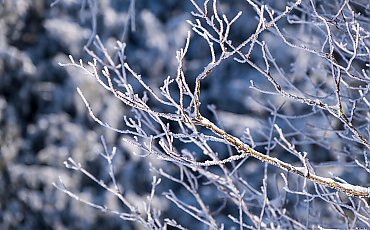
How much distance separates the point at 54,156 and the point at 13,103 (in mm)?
525

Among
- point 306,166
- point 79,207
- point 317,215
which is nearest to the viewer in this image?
point 306,166

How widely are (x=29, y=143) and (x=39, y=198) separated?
16.6 inches

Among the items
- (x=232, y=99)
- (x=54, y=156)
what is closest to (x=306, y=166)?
(x=232, y=99)

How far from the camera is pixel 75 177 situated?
4805 millimetres

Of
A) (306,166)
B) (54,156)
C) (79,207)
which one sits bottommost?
(306,166)

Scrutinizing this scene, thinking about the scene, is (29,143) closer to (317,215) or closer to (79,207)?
(79,207)

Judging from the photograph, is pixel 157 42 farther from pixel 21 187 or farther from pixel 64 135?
pixel 21 187

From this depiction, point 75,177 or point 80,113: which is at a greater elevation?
point 80,113

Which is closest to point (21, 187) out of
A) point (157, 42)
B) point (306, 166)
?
point (157, 42)

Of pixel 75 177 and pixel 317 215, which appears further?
pixel 75 177

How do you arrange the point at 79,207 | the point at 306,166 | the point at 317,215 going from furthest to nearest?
the point at 79,207 < the point at 317,215 < the point at 306,166

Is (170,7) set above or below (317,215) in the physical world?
above

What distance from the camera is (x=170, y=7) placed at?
4980 millimetres

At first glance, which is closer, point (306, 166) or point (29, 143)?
point (306, 166)
